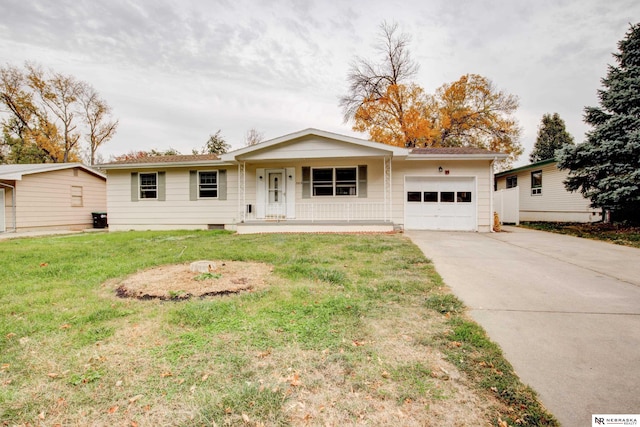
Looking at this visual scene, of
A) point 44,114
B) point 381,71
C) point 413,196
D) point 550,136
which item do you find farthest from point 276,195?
point 550,136

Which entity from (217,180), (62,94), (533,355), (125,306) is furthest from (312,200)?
(62,94)

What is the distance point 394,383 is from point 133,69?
20.3 m

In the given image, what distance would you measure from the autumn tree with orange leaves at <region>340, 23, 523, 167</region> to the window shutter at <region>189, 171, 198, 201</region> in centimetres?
1437

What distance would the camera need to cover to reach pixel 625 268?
5422mm

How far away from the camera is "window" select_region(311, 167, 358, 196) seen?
39.8 ft

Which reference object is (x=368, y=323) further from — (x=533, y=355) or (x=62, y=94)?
(x=62, y=94)

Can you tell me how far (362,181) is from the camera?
12.0 meters

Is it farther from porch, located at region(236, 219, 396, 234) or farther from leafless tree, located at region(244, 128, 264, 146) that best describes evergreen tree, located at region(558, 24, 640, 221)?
leafless tree, located at region(244, 128, 264, 146)

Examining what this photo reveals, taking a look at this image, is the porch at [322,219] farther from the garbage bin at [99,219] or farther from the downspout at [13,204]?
the downspout at [13,204]

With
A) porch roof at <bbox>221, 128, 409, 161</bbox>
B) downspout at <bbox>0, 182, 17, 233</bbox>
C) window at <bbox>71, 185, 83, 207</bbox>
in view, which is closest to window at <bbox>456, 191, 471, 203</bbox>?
porch roof at <bbox>221, 128, 409, 161</bbox>

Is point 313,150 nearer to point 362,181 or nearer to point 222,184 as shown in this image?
point 362,181

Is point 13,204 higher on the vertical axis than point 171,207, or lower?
higher

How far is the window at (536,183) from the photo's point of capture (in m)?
16.9

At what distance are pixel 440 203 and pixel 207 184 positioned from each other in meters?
10.1
